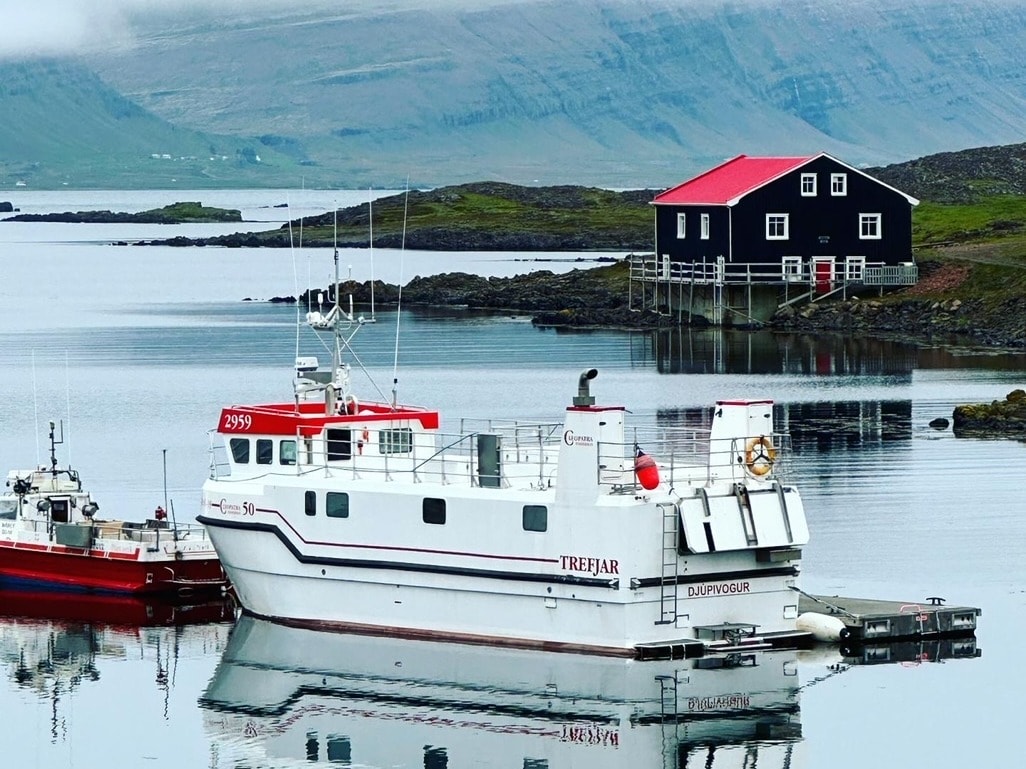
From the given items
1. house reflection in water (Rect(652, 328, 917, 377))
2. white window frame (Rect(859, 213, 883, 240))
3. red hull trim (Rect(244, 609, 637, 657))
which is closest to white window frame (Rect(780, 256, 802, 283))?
white window frame (Rect(859, 213, 883, 240))

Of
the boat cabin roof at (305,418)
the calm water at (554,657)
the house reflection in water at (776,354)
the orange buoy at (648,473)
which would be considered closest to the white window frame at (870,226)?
the house reflection in water at (776,354)

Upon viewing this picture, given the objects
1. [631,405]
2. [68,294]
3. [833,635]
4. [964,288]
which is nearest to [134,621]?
[833,635]

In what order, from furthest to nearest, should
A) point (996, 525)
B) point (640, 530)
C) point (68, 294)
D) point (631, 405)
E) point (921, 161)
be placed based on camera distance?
point (921, 161) → point (68, 294) → point (631, 405) → point (996, 525) → point (640, 530)

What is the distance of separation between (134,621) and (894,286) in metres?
57.1

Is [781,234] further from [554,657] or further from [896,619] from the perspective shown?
[554,657]

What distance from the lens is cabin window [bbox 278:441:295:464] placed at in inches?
1385

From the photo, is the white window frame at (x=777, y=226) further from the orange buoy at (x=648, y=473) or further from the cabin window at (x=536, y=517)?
the orange buoy at (x=648, y=473)

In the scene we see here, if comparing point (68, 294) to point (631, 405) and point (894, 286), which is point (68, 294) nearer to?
point (894, 286)

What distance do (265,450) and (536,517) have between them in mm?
5126

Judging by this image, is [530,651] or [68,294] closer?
[530,651]

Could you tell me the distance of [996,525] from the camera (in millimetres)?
44125

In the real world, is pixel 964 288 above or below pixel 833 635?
above

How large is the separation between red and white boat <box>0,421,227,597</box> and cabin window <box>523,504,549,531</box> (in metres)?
7.64

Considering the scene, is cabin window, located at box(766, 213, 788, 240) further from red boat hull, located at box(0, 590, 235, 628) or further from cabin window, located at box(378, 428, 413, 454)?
cabin window, located at box(378, 428, 413, 454)
